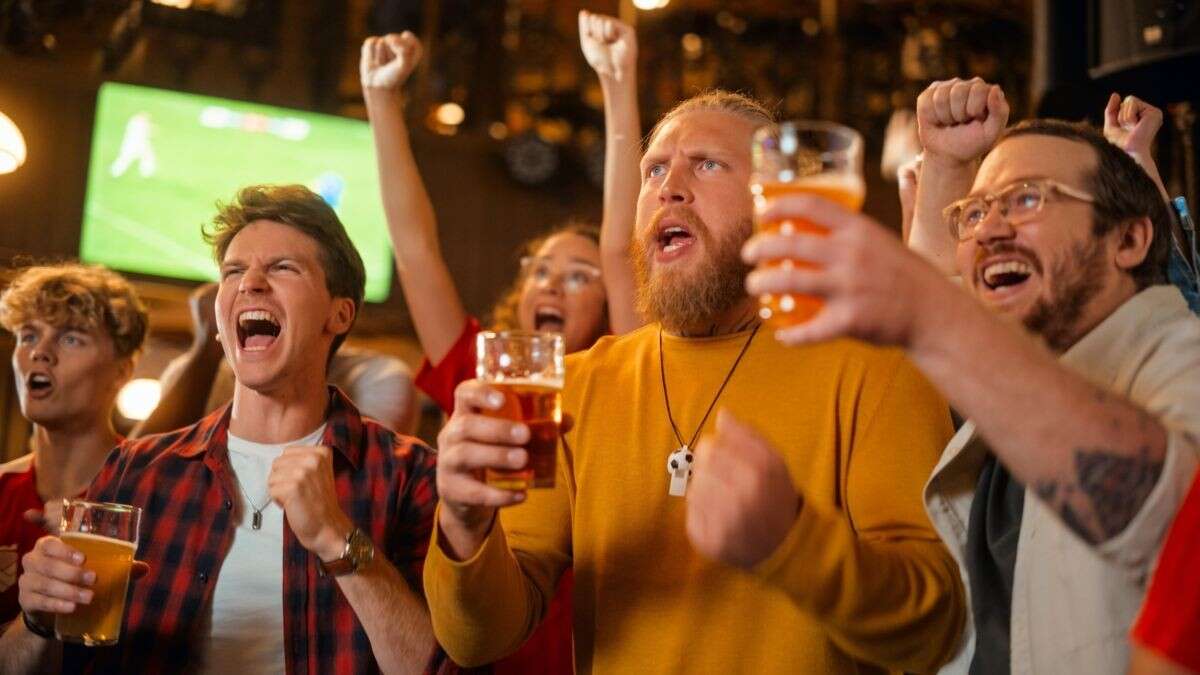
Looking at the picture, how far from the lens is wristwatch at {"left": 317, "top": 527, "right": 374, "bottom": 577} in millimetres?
1887

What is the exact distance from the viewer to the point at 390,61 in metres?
2.87

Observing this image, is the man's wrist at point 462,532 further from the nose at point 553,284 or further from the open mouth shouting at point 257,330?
the nose at point 553,284

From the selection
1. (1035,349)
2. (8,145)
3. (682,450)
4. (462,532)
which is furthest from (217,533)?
(8,145)

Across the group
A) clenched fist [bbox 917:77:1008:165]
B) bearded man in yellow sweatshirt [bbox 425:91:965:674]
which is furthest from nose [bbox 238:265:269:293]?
clenched fist [bbox 917:77:1008:165]

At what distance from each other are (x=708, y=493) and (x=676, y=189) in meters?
0.73

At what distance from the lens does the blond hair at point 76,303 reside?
2.82 meters

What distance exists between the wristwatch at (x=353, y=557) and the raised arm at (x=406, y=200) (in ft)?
3.56

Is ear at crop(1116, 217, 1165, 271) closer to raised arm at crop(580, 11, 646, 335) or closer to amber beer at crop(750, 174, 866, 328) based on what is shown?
amber beer at crop(750, 174, 866, 328)

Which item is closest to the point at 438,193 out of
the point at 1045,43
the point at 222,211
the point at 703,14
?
the point at 703,14

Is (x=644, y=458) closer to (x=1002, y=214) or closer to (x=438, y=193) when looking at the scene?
(x=1002, y=214)

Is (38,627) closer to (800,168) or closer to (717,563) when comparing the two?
(717,563)

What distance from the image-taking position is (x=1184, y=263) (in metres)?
1.88

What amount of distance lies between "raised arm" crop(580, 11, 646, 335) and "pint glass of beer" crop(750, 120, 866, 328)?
1.48m

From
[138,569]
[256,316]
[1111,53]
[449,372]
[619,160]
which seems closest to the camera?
[138,569]
